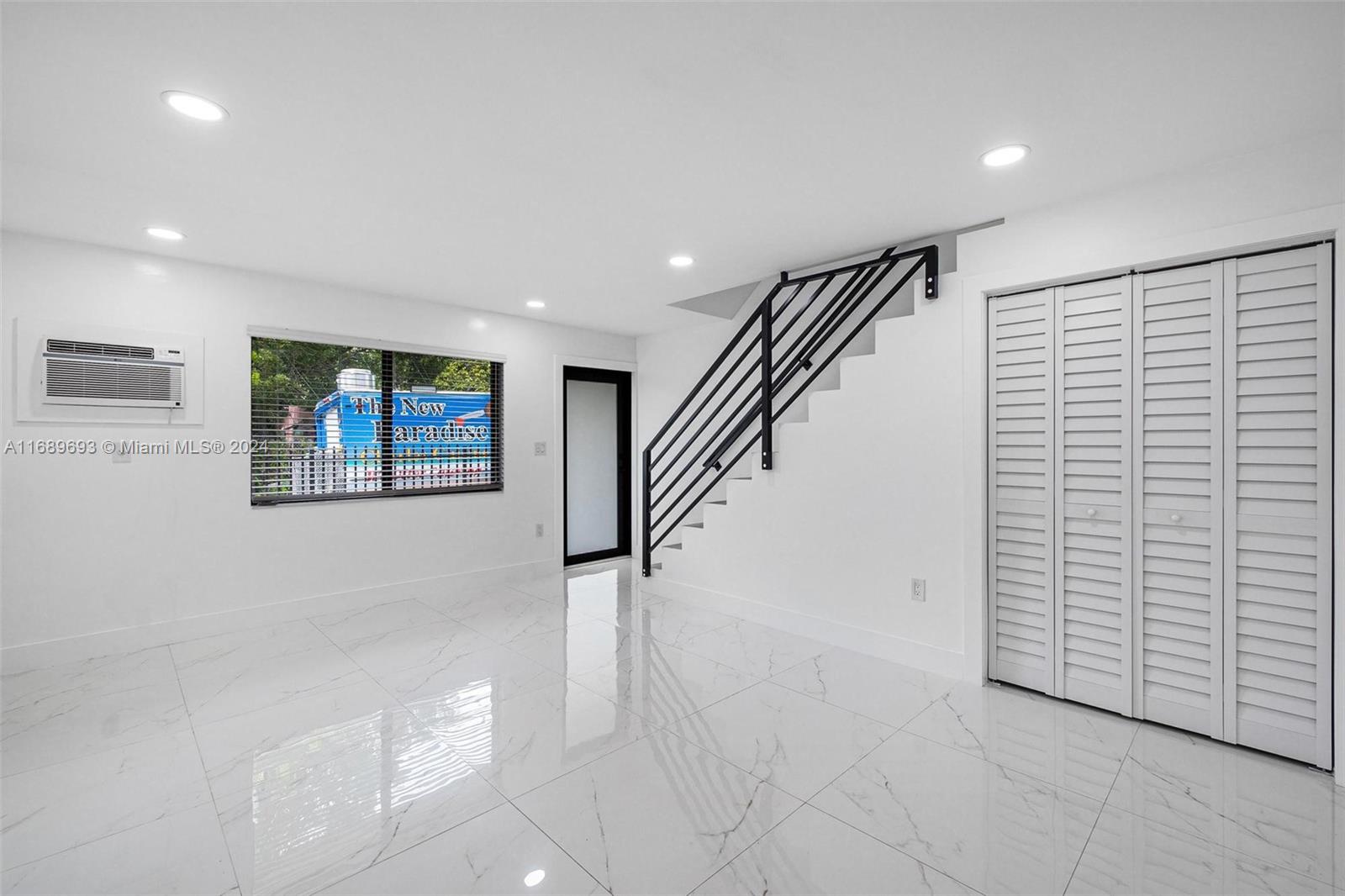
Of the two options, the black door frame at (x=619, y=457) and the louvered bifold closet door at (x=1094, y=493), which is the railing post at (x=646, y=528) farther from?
the louvered bifold closet door at (x=1094, y=493)

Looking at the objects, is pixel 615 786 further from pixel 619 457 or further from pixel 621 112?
pixel 619 457

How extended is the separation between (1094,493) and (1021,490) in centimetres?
30

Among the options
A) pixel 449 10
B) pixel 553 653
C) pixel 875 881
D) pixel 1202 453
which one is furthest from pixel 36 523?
pixel 1202 453

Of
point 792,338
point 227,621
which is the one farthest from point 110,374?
point 792,338

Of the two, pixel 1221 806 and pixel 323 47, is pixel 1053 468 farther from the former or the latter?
pixel 323 47

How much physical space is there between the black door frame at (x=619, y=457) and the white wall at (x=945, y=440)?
2.27 meters

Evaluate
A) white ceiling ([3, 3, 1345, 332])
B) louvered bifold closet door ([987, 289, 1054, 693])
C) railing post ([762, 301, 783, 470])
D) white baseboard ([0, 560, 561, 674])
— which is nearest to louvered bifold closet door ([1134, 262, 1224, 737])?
louvered bifold closet door ([987, 289, 1054, 693])

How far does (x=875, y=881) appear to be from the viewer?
1.68 m

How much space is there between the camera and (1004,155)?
2.39 metres

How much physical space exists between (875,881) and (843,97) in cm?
244

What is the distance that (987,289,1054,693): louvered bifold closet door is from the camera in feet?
9.44

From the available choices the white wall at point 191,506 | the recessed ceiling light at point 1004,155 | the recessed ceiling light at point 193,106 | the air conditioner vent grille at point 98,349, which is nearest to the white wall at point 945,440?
the recessed ceiling light at point 1004,155

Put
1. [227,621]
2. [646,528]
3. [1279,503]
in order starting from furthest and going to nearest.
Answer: [646,528] < [227,621] < [1279,503]

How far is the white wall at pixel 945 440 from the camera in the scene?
230 cm
